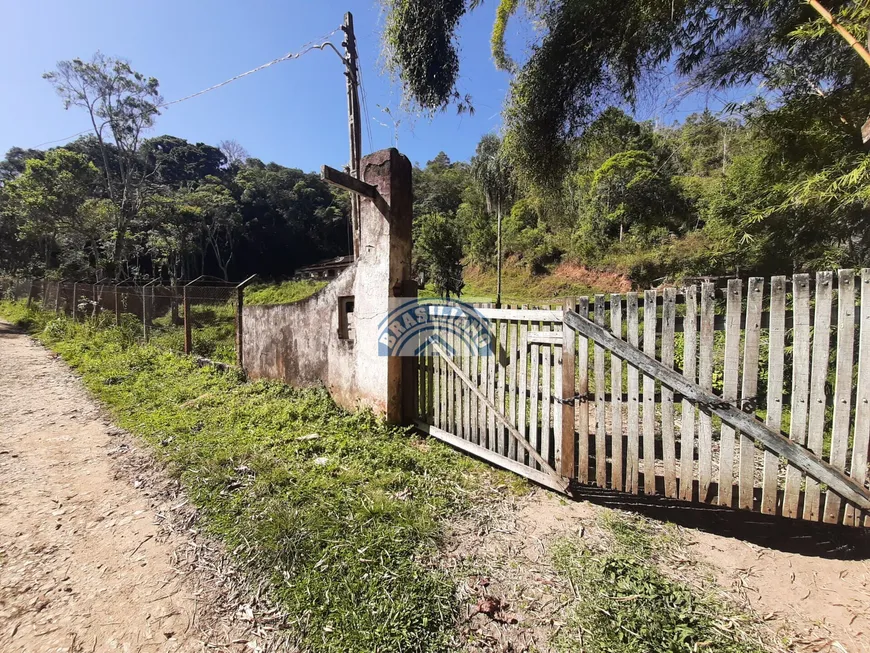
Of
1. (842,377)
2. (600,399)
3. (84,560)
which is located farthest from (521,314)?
(84,560)

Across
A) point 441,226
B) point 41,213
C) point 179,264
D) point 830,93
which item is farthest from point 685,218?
point 179,264

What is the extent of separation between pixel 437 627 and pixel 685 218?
93.2ft

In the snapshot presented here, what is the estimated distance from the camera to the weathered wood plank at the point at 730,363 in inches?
86.7

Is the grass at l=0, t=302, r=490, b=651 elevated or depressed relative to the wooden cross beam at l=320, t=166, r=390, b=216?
depressed

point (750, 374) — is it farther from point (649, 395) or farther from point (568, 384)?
point (568, 384)

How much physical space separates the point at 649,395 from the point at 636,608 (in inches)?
50.2

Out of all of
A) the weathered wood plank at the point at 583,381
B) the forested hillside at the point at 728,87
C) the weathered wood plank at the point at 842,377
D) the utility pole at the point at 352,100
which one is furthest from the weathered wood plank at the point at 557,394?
the utility pole at the point at 352,100

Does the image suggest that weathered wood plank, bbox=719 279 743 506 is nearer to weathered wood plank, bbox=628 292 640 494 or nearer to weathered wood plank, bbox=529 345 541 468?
weathered wood plank, bbox=628 292 640 494

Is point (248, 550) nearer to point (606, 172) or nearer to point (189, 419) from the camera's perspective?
point (189, 419)

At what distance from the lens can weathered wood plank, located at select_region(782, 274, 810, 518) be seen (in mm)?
2061

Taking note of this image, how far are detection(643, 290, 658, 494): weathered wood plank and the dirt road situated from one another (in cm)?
263

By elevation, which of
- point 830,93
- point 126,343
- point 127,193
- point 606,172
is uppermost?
point 606,172

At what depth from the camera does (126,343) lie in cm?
886

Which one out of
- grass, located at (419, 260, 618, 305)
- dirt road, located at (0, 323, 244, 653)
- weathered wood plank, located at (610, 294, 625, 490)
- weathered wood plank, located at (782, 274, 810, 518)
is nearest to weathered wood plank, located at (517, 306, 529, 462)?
weathered wood plank, located at (610, 294, 625, 490)
